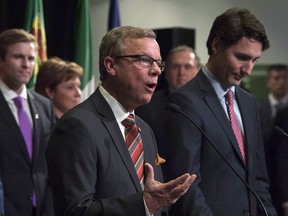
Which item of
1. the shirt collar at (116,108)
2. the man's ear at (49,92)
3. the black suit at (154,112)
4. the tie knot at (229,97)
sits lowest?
the black suit at (154,112)

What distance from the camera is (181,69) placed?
551 cm

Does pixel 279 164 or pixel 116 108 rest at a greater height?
pixel 116 108

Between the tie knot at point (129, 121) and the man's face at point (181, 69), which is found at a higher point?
the tie knot at point (129, 121)

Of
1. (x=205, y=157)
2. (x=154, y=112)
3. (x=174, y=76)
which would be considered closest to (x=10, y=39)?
(x=154, y=112)

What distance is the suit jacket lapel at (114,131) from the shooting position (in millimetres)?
2592

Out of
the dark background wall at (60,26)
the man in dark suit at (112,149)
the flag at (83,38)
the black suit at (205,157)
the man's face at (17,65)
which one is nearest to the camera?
the man in dark suit at (112,149)

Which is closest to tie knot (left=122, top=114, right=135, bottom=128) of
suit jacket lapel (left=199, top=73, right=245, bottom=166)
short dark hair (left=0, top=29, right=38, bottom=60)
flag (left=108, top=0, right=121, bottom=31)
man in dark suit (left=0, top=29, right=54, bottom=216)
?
suit jacket lapel (left=199, top=73, right=245, bottom=166)

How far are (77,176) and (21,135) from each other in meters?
2.00

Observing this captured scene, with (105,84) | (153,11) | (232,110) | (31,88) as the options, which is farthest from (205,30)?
(105,84)

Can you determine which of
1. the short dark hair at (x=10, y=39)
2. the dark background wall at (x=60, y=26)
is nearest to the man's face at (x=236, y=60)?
the short dark hair at (x=10, y=39)

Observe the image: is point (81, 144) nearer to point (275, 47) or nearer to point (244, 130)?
point (244, 130)

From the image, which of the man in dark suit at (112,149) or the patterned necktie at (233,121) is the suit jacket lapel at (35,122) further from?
the man in dark suit at (112,149)

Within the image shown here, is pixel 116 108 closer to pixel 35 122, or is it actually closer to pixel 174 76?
pixel 35 122

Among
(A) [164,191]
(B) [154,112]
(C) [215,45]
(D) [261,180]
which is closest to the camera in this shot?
(A) [164,191]
